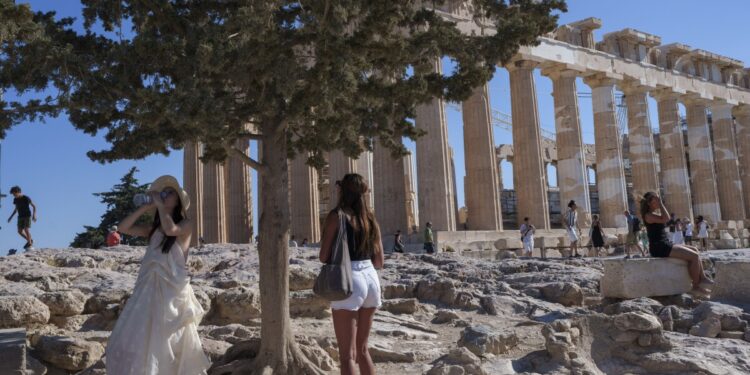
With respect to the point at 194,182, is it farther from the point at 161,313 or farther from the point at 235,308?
the point at 161,313

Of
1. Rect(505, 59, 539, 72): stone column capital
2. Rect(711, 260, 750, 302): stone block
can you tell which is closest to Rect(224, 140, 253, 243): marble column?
Rect(505, 59, 539, 72): stone column capital

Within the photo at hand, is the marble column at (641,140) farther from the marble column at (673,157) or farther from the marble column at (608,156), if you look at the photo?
the marble column at (673,157)

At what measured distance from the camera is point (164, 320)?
5.03 metres

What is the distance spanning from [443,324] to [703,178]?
3296 cm

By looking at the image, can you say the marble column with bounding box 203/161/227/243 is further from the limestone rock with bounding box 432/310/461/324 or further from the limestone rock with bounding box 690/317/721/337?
the limestone rock with bounding box 690/317/721/337

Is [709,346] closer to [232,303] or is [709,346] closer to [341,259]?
[341,259]

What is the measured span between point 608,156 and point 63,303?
28.1 m

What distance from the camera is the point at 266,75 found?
241 inches

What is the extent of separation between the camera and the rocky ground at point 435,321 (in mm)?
6824

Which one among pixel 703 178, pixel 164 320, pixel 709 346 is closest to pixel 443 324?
pixel 709 346

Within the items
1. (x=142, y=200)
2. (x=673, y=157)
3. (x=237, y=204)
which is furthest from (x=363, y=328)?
(x=673, y=157)

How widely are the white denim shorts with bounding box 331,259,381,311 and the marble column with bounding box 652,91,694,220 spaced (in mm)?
34143

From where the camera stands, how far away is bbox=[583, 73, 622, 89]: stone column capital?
3250 cm

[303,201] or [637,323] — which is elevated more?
[303,201]
